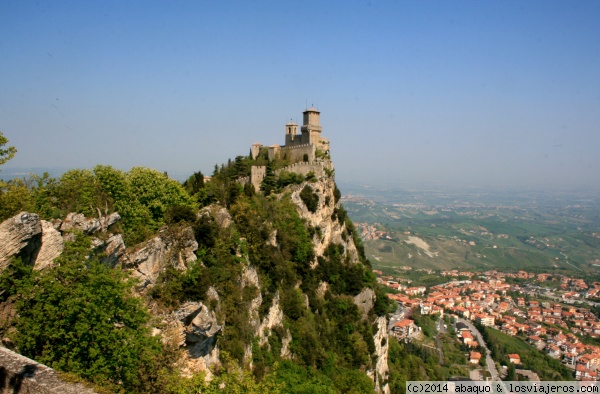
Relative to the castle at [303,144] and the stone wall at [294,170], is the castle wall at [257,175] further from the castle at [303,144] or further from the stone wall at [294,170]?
the castle at [303,144]

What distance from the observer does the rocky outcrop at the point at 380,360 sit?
3506 centimetres

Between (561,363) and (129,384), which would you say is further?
(561,363)

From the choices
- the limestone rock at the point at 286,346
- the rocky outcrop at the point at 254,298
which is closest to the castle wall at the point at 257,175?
the rocky outcrop at the point at 254,298

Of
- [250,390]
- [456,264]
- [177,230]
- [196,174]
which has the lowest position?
[456,264]

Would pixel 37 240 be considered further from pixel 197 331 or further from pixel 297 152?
pixel 297 152

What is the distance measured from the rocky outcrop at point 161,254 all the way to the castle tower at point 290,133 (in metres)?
20.6

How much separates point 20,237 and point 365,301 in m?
27.7

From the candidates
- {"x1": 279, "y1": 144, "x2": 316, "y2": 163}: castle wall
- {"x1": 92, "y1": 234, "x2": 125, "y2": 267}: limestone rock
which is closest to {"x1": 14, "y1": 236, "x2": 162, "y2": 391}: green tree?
{"x1": 92, "y1": 234, "x2": 125, "y2": 267}: limestone rock

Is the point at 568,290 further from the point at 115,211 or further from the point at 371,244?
the point at 115,211

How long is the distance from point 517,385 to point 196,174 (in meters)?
49.5

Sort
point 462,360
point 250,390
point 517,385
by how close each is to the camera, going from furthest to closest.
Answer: point 462,360 → point 517,385 → point 250,390

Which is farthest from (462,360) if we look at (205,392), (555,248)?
(555,248)

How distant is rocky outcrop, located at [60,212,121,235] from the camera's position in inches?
664

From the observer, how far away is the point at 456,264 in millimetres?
148375
